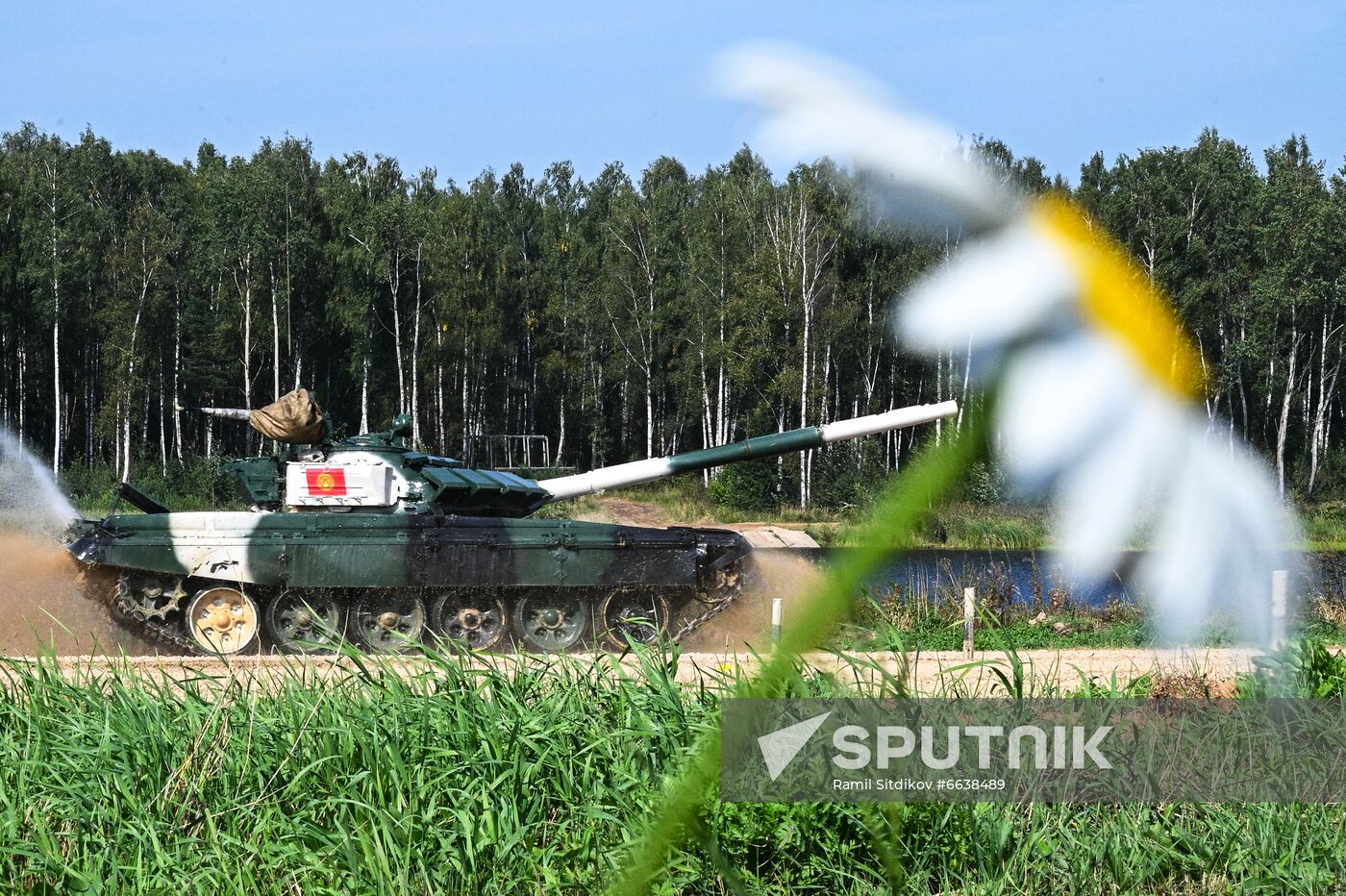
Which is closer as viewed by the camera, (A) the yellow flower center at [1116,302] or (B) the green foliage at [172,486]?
(A) the yellow flower center at [1116,302]

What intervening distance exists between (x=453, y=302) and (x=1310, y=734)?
3656 cm

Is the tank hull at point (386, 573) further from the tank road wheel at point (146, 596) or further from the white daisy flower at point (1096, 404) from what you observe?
the white daisy flower at point (1096, 404)

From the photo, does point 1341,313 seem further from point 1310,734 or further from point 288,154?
point 1310,734

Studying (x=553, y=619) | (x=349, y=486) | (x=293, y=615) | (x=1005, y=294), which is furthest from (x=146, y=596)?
(x=1005, y=294)

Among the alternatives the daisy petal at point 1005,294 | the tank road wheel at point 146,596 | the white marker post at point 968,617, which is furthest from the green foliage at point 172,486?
the daisy petal at point 1005,294

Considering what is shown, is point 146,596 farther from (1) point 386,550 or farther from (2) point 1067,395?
(2) point 1067,395

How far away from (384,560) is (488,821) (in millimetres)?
8201

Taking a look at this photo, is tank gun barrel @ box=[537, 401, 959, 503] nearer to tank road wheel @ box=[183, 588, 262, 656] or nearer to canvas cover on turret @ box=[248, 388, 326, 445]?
canvas cover on turret @ box=[248, 388, 326, 445]

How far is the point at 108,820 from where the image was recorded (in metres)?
5.22

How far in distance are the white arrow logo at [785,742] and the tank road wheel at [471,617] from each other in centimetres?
808

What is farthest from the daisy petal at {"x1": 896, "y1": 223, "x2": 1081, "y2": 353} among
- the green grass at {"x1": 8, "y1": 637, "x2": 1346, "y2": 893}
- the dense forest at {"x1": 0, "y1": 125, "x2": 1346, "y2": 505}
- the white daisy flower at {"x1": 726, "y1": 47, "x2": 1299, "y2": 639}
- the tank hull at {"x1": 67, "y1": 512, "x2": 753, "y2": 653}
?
the dense forest at {"x1": 0, "y1": 125, "x2": 1346, "y2": 505}

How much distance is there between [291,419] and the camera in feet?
43.1

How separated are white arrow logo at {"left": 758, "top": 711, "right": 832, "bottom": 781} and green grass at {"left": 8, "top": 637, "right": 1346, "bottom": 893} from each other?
24 centimetres

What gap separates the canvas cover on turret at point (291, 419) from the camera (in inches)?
517
